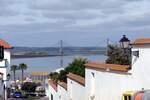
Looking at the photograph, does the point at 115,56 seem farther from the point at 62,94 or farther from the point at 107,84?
the point at 62,94

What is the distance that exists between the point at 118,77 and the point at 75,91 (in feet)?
28.5

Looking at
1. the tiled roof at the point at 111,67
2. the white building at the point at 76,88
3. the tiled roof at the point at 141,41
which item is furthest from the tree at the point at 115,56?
the tiled roof at the point at 141,41

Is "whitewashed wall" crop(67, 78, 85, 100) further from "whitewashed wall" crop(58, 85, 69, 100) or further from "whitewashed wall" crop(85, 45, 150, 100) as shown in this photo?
"whitewashed wall" crop(85, 45, 150, 100)

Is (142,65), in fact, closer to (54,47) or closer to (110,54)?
(110,54)

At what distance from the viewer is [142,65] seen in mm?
15531

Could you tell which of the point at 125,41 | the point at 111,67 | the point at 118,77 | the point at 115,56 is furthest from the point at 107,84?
the point at 115,56

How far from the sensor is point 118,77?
57.4 ft

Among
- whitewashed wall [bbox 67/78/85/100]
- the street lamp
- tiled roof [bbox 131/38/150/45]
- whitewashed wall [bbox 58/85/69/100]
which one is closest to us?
tiled roof [bbox 131/38/150/45]

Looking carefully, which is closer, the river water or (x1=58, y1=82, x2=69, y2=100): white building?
(x1=58, y1=82, x2=69, y2=100): white building

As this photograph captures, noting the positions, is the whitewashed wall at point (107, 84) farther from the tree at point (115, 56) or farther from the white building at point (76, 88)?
the tree at point (115, 56)

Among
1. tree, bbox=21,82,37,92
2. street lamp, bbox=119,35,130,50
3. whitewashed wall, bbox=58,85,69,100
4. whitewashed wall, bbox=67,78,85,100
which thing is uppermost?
street lamp, bbox=119,35,130,50

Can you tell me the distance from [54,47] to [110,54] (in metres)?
63.2

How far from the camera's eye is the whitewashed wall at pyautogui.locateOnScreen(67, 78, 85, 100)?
23.9m

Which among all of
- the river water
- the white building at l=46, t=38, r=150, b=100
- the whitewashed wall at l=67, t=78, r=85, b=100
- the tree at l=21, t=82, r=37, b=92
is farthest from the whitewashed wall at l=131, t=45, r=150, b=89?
the tree at l=21, t=82, r=37, b=92
